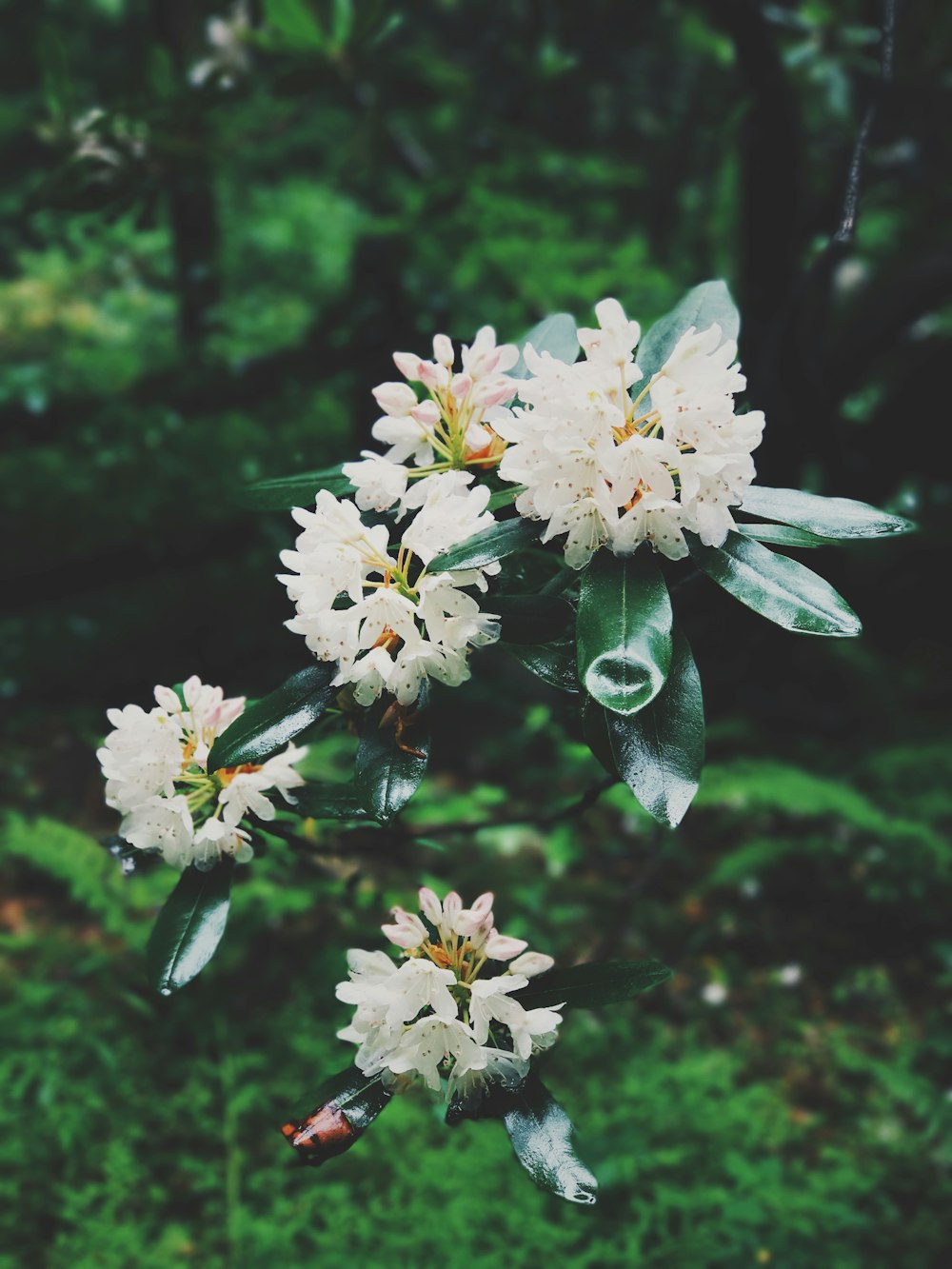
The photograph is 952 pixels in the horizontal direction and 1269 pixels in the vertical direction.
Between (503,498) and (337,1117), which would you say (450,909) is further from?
(503,498)

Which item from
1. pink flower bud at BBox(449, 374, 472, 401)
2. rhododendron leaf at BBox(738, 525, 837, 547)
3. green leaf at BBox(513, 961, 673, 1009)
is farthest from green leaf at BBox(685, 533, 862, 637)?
green leaf at BBox(513, 961, 673, 1009)

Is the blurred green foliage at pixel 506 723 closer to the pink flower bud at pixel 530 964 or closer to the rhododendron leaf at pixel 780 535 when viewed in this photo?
the pink flower bud at pixel 530 964

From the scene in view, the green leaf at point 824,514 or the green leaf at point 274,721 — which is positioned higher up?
the green leaf at point 824,514

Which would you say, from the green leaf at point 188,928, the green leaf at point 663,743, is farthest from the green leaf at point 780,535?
the green leaf at point 188,928

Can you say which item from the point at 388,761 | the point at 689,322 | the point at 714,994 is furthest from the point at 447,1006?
the point at 714,994

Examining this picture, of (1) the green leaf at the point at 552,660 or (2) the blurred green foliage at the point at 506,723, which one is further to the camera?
(2) the blurred green foliage at the point at 506,723
